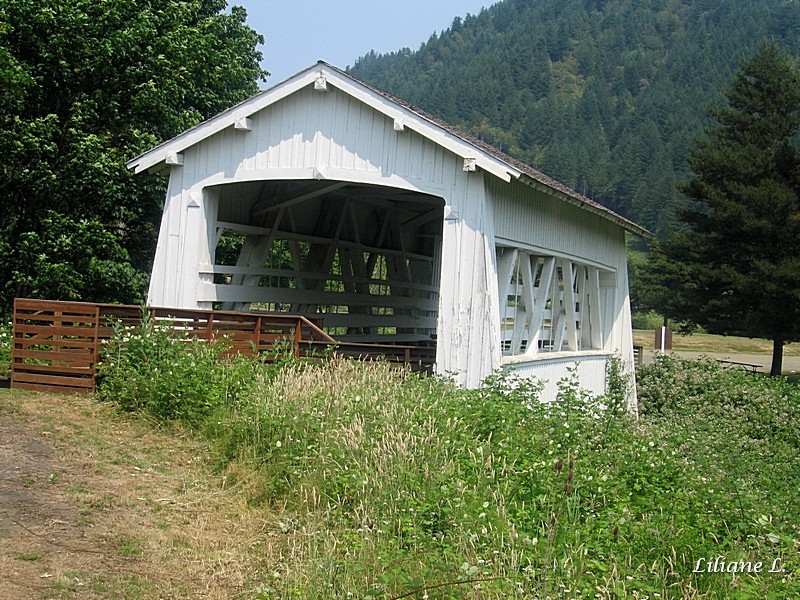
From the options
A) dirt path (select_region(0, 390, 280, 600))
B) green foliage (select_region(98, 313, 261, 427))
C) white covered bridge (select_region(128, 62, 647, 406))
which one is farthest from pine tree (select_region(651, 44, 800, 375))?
dirt path (select_region(0, 390, 280, 600))

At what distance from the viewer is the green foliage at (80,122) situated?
1716 centimetres

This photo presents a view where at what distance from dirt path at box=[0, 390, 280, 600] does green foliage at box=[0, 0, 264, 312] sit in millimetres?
7924

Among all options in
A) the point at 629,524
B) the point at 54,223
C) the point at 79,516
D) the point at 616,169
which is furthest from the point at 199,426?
the point at 616,169

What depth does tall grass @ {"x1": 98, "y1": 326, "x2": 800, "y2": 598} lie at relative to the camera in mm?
5473

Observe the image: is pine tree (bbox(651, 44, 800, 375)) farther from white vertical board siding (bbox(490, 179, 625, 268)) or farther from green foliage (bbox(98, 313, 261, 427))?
green foliage (bbox(98, 313, 261, 427))

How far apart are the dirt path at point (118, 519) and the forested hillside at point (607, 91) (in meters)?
78.2

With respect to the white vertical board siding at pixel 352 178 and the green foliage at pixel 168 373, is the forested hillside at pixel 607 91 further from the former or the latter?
the green foliage at pixel 168 373

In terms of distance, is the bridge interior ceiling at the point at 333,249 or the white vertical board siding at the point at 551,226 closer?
the white vertical board siding at the point at 551,226

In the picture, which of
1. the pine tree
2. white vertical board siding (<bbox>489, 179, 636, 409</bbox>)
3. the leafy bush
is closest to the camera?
white vertical board siding (<bbox>489, 179, 636, 409</bbox>)

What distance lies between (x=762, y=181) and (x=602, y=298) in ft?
44.7

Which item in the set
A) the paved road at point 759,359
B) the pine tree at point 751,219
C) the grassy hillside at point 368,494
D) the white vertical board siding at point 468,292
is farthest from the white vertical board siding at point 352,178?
the paved road at point 759,359

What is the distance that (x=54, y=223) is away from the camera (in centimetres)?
1738

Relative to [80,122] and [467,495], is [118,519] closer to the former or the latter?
[467,495]

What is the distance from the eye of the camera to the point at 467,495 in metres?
6.54
